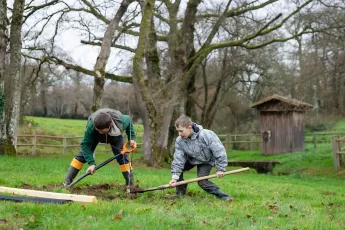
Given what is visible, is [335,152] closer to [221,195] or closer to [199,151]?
[221,195]

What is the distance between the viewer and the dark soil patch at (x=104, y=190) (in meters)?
8.23

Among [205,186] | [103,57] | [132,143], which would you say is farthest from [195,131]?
[103,57]

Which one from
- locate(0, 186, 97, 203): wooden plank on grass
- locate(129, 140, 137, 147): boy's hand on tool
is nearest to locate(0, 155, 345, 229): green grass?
locate(0, 186, 97, 203): wooden plank on grass

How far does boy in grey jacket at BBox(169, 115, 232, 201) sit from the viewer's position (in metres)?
8.02

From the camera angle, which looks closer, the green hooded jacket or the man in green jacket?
the man in green jacket

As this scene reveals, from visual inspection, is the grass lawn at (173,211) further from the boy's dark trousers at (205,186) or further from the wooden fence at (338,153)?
the wooden fence at (338,153)

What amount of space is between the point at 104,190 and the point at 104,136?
1022 millimetres

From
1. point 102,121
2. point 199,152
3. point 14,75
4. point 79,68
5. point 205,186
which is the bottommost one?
point 205,186

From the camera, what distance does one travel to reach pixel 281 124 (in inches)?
1276

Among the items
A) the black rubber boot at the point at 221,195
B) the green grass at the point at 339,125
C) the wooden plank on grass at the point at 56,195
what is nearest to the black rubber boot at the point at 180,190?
the black rubber boot at the point at 221,195

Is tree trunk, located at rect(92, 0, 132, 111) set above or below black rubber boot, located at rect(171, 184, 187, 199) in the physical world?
above

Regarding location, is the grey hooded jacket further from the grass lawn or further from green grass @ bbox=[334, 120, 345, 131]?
green grass @ bbox=[334, 120, 345, 131]

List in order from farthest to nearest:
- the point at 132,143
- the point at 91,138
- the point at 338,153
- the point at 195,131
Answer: the point at 338,153, the point at 132,143, the point at 91,138, the point at 195,131

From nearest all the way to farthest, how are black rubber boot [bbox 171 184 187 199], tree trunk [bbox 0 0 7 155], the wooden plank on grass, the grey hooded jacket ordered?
1. the wooden plank on grass
2. the grey hooded jacket
3. black rubber boot [bbox 171 184 187 199]
4. tree trunk [bbox 0 0 7 155]
